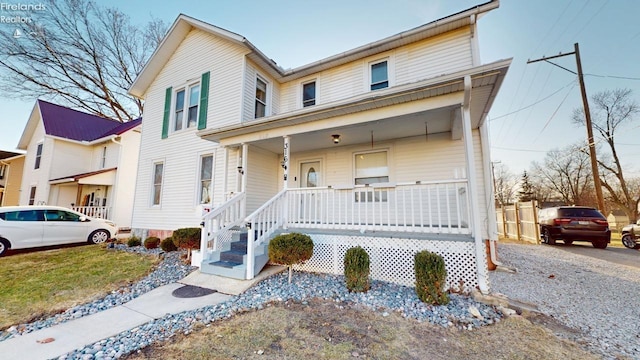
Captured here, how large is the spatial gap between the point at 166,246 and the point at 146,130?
5.76 m

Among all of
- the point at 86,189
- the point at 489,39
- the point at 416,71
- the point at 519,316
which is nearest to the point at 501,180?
the point at 489,39

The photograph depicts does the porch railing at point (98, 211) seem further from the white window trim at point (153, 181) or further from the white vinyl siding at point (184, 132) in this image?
the white window trim at point (153, 181)

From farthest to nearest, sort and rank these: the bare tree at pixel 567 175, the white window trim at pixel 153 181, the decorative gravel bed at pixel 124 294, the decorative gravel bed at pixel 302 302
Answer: the bare tree at pixel 567 175, the white window trim at pixel 153 181, the decorative gravel bed at pixel 124 294, the decorative gravel bed at pixel 302 302

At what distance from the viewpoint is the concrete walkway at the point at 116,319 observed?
9.02 feet

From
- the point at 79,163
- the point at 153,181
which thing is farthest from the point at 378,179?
the point at 79,163

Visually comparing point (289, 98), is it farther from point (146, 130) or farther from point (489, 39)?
point (489, 39)

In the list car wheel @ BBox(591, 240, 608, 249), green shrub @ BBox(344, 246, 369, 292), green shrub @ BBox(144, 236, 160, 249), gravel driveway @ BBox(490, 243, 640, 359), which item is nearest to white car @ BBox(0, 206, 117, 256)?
green shrub @ BBox(144, 236, 160, 249)

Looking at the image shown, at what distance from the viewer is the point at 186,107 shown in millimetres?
9234

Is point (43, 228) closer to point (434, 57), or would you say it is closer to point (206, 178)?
point (206, 178)

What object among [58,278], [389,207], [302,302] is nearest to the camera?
[302,302]

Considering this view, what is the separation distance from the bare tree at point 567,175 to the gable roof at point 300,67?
29.6m

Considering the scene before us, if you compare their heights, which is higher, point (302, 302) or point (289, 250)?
point (289, 250)

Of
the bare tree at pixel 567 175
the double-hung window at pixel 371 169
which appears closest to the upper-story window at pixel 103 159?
the double-hung window at pixel 371 169

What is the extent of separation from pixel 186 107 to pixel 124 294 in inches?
273
